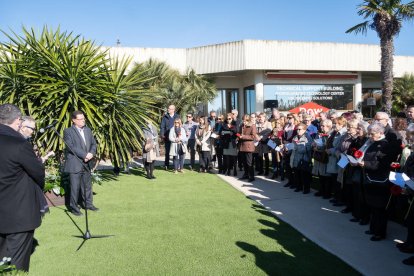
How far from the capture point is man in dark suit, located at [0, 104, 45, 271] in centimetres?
389

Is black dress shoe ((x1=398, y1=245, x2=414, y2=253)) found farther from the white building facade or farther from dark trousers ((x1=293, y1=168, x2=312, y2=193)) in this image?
the white building facade

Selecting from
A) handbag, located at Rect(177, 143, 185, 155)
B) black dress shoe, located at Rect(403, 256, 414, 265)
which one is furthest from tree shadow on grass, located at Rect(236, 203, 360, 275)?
handbag, located at Rect(177, 143, 185, 155)

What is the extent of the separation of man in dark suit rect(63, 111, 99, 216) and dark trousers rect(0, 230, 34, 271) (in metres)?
3.21

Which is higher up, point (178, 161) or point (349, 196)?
point (178, 161)

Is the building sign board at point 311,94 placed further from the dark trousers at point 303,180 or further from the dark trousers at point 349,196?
the dark trousers at point 349,196

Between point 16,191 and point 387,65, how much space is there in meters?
17.1

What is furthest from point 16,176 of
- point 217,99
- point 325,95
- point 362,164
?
point 325,95

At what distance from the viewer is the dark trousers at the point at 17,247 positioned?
404 cm

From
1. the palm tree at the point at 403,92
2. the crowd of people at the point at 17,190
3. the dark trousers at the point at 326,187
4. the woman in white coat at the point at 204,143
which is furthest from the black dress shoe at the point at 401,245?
the palm tree at the point at 403,92

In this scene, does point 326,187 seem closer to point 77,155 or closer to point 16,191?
point 77,155

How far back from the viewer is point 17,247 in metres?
4.06

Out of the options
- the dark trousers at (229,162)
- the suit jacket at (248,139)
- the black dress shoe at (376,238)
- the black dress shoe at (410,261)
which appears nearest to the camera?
the black dress shoe at (410,261)

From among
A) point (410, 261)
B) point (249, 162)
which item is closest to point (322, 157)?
point (249, 162)

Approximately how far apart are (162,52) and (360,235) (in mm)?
18264
